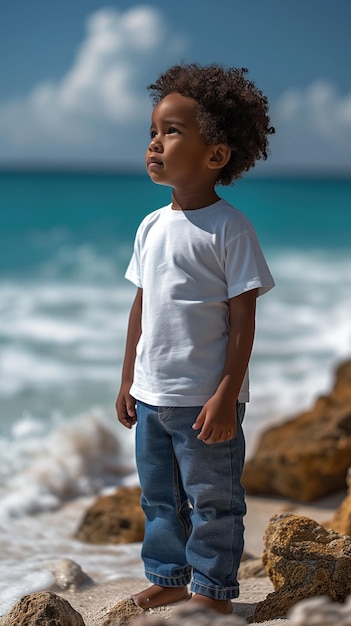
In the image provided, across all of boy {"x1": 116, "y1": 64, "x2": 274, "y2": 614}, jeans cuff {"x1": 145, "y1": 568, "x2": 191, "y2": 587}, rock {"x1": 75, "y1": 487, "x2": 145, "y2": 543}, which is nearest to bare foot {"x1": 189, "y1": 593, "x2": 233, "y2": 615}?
boy {"x1": 116, "y1": 64, "x2": 274, "y2": 614}

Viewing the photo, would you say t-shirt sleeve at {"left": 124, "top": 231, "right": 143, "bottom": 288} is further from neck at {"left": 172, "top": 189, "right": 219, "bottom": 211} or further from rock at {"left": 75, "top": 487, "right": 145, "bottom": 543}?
rock at {"left": 75, "top": 487, "right": 145, "bottom": 543}

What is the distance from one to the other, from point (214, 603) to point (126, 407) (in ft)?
1.87

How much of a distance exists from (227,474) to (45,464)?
298 centimetres

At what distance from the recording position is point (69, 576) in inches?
108

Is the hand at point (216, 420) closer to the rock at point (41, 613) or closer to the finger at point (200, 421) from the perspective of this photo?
the finger at point (200, 421)

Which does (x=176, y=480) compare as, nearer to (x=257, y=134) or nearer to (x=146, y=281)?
(x=146, y=281)

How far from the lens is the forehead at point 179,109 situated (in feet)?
7.32

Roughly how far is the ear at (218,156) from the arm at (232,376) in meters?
0.34

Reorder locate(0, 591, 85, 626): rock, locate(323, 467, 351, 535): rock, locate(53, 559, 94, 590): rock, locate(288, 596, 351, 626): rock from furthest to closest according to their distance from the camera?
locate(323, 467, 351, 535): rock
locate(53, 559, 94, 590): rock
locate(0, 591, 85, 626): rock
locate(288, 596, 351, 626): rock

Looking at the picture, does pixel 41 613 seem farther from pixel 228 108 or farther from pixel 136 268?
pixel 228 108

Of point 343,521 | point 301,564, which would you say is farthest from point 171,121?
point 343,521

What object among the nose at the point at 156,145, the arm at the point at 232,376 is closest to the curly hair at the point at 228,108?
the nose at the point at 156,145

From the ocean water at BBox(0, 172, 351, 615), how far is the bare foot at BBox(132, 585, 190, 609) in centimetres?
39

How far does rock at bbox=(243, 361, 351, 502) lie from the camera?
409 centimetres
